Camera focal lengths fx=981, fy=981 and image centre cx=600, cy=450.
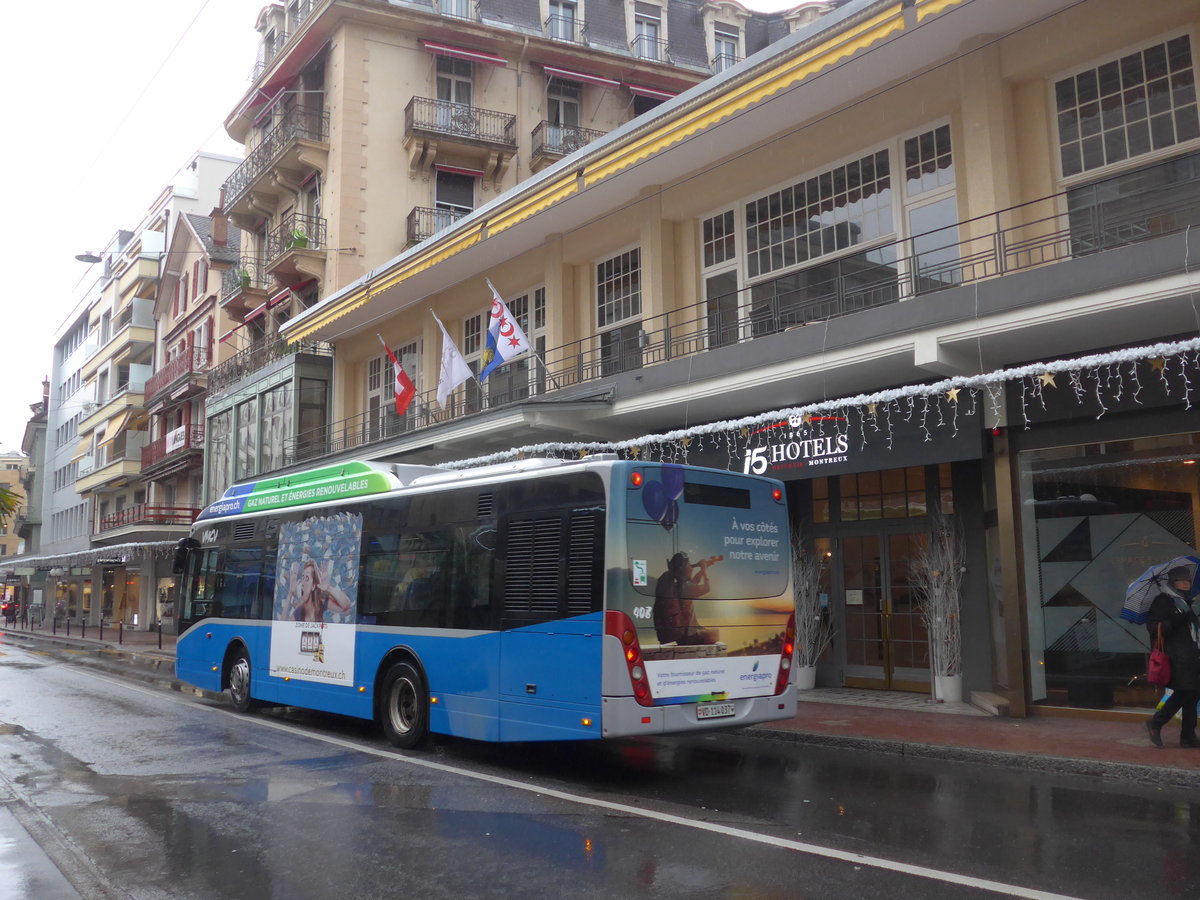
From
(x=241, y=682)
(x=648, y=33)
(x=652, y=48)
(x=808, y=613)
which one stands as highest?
(x=648, y=33)

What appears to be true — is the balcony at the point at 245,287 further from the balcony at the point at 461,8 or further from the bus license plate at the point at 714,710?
the bus license plate at the point at 714,710

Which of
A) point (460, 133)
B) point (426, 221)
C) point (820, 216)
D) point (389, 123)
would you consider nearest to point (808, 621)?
point (820, 216)

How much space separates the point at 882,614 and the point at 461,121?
→ 21.3m

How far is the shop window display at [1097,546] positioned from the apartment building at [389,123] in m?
17.3

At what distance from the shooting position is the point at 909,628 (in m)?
14.7

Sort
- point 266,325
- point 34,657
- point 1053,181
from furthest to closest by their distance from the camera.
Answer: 1. point 266,325
2. point 34,657
3. point 1053,181

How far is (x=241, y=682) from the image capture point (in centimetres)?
1454

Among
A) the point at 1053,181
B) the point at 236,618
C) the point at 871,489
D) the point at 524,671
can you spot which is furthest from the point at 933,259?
the point at 236,618

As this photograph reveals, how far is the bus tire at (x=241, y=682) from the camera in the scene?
47.2 feet

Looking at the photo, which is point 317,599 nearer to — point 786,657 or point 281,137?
point 786,657

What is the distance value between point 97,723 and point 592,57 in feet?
84.0

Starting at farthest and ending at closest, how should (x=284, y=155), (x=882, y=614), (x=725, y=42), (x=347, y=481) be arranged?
(x=725, y=42)
(x=284, y=155)
(x=882, y=614)
(x=347, y=481)

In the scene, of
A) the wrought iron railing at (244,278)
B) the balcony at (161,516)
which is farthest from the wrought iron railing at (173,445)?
the wrought iron railing at (244,278)

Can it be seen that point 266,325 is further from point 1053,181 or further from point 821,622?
point 1053,181
